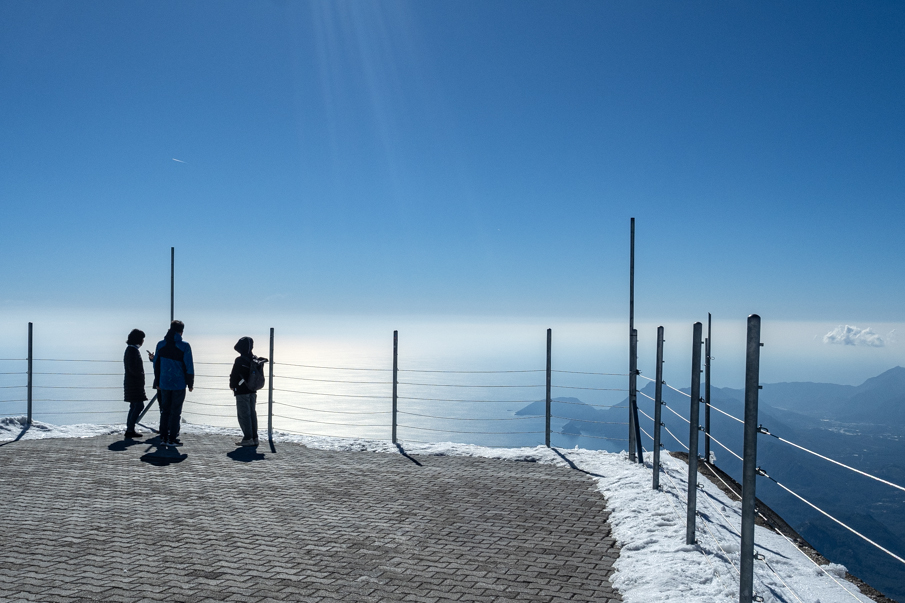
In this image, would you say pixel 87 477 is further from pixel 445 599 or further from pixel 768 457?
pixel 768 457

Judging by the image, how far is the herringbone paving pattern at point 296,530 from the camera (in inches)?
171

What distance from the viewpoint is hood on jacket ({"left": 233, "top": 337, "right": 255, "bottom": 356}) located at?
1005 centimetres

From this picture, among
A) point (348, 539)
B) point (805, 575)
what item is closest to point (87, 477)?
point (348, 539)

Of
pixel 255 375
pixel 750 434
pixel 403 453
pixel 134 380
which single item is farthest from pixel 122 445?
pixel 750 434

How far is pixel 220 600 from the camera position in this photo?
407 cm

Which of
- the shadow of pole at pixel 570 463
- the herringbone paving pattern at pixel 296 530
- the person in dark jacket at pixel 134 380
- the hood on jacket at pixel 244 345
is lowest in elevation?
the shadow of pole at pixel 570 463

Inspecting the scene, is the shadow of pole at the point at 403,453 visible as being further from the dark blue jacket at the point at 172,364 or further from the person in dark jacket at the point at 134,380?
the person in dark jacket at the point at 134,380

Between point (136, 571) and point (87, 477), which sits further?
point (87, 477)

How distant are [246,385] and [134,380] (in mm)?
2179

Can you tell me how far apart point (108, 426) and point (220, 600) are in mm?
9016

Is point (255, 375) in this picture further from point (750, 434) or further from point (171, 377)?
point (750, 434)

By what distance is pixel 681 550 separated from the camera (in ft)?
16.5

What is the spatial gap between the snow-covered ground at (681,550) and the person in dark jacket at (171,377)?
19.1 ft

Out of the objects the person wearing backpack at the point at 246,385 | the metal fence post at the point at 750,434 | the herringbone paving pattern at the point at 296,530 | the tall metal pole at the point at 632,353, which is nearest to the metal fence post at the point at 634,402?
the tall metal pole at the point at 632,353
